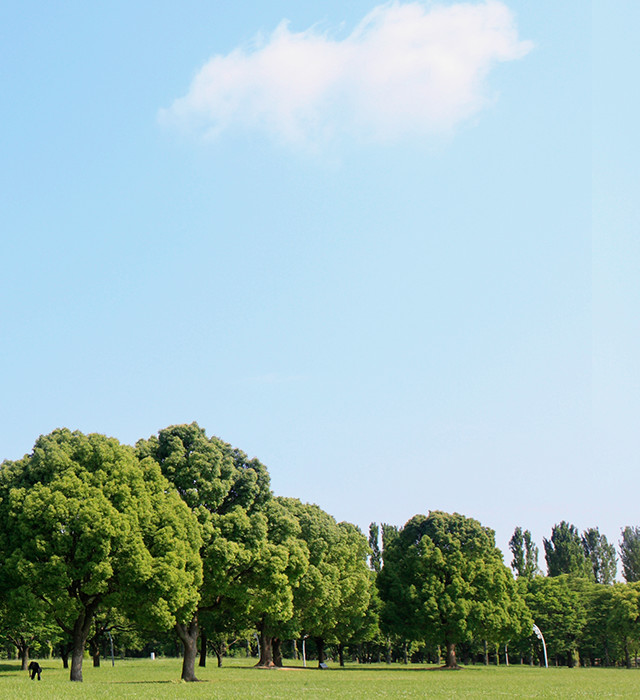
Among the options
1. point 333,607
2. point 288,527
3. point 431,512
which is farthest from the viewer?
point 431,512

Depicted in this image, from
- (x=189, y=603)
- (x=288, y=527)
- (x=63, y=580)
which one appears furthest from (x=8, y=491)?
(x=288, y=527)

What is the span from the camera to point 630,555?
124750mm

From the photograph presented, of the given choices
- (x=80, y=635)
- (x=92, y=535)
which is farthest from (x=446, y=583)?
(x=92, y=535)

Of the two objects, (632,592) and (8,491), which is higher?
(8,491)

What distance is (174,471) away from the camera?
43.2 m

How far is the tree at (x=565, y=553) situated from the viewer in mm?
114938

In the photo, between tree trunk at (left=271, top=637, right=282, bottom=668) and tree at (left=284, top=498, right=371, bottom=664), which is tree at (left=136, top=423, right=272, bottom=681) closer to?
tree at (left=284, top=498, right=371, bottom=664)

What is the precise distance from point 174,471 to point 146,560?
762 cm

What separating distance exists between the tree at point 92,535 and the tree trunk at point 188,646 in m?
3.95

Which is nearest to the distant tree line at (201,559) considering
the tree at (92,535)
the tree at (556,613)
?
the tree at (92,535)

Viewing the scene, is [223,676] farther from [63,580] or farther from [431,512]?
[431,512]

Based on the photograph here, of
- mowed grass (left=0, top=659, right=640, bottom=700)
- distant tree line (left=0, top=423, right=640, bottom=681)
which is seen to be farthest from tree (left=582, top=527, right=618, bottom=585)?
mowed grass (left=0, top=659, right=640, bottom=700)

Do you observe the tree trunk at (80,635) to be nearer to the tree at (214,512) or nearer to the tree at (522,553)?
the tree at (214,512)

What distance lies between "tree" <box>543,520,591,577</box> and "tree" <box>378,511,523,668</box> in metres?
50.3
